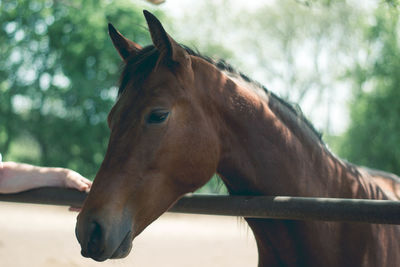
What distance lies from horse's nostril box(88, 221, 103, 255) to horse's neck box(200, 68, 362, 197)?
27.2 inches

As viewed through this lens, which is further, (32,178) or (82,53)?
(82,53)

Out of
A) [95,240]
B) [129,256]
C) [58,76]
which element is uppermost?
[95,240]

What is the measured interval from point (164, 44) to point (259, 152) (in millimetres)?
699

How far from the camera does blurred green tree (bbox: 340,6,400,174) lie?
615 inches

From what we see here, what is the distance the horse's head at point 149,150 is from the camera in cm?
160

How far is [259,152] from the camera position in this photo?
199cm

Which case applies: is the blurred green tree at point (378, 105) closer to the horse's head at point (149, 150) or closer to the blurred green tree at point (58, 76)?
the blurred green tree at point (58, 76)

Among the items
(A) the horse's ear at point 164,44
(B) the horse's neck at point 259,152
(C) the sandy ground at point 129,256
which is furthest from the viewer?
(C) the sandy ground at point 129,256

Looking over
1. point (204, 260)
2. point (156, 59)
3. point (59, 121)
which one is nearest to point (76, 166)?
point (59, 121)

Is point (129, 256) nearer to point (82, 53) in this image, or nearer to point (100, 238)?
point (100, 238)

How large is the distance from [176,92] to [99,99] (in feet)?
61.9

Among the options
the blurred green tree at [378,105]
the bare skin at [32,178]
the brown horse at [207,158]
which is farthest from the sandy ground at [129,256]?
the blurred green tree at [378,105]

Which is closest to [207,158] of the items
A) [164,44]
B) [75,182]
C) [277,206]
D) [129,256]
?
[277,206]

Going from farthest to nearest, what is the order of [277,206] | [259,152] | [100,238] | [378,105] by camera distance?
[378,105] < [259,152] < [277,206] < [100,238]
